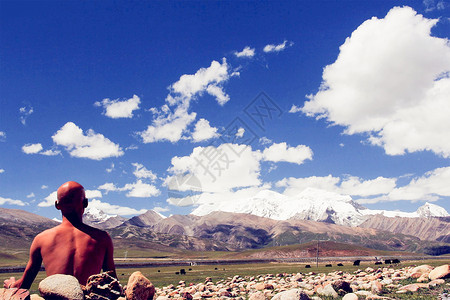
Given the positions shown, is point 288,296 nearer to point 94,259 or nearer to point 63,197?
point 94,259

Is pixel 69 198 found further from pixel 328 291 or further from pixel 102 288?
pixel 328 291

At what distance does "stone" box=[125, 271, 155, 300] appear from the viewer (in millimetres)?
8767

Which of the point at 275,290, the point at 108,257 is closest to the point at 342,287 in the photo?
the point at 275,290

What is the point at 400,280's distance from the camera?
80.6 ft

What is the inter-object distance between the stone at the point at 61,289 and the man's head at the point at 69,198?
2.27 meters

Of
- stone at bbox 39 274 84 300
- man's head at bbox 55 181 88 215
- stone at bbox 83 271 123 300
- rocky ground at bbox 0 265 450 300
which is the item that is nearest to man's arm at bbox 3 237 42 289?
rocky ground at bbox 0 265 450 300

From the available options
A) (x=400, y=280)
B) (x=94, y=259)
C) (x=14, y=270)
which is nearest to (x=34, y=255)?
(x=94, y=259)

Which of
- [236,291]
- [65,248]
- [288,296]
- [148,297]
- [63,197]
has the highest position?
[63,197]

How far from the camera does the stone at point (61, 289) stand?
305 inches

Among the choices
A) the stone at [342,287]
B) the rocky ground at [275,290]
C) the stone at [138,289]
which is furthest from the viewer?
the stone at [342,287]

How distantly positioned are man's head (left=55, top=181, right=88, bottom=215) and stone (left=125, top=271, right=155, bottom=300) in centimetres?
270

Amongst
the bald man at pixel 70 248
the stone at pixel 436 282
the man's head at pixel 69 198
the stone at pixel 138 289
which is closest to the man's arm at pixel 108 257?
the bald man at pixel 70 248

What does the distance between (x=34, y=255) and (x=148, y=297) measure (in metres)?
3.40

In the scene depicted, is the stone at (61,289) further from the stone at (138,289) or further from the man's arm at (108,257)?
the man's arm at (108,257)
